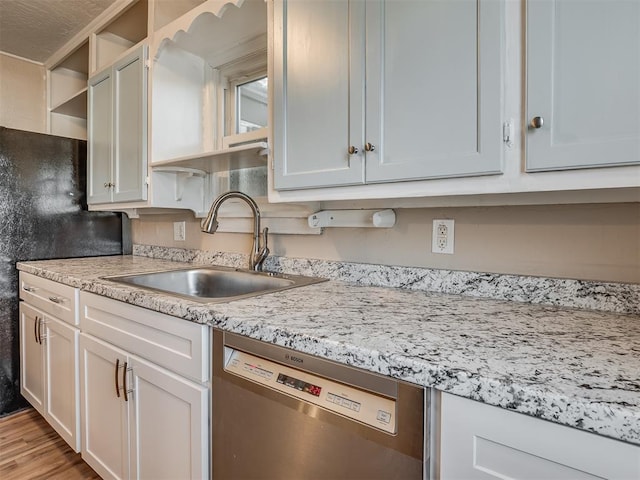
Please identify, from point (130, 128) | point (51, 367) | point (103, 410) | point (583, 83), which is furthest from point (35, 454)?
point (583, 83)

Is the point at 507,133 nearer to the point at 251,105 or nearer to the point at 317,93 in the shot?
the point at 317,93

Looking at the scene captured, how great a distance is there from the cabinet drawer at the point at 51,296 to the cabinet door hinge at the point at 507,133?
1649 millimetres

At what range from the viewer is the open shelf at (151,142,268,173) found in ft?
4.54

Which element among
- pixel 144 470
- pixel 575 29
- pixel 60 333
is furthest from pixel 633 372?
pixel 60 333

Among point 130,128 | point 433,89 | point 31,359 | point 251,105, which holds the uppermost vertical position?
point 251,105

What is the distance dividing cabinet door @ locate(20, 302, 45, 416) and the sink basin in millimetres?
658

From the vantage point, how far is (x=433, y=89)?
0.92m

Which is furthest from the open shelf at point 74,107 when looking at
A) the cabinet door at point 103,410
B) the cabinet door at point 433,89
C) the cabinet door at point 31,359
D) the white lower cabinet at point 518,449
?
the white lower cabinet at point 518,449

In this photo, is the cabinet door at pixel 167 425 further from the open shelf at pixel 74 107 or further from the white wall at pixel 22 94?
the white wall at pixel 22 94

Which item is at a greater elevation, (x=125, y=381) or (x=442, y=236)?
(x=442, y=236)

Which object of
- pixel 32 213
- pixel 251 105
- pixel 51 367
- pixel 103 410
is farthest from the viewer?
pixel 32 213

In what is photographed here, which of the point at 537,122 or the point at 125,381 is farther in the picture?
the point at 125,381

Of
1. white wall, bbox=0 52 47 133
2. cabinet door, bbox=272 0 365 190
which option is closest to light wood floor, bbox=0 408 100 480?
cabinet door, bbox=272 0 365 190

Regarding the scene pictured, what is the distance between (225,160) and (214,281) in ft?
1.88
